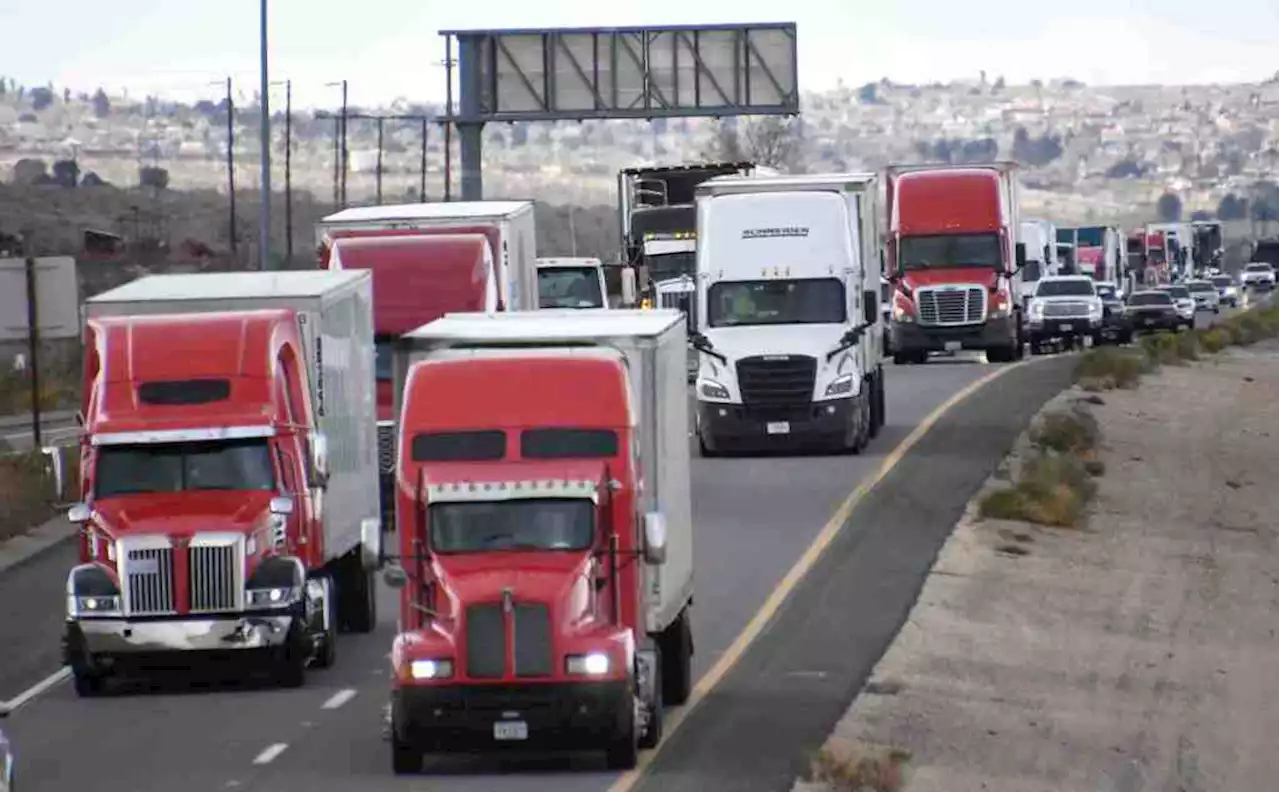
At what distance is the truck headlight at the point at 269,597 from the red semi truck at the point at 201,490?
1 centimetres

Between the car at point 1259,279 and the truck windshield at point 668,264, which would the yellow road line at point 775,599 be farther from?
→ the car at point 1259,279

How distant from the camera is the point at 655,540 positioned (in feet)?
62.2

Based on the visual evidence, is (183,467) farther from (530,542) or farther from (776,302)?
(776,302)

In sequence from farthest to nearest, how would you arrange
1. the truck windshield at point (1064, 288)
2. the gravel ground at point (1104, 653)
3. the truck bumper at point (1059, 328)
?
Answer: the truck windshield at point (1064, 288), the truck bumper at point (1059, 328), the gravel ground at point (1104, 653)

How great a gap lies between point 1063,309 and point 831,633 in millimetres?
51470

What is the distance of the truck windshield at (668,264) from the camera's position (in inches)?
2404

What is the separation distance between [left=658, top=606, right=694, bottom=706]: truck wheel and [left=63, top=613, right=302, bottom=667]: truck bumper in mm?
3382

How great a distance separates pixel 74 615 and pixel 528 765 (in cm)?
533

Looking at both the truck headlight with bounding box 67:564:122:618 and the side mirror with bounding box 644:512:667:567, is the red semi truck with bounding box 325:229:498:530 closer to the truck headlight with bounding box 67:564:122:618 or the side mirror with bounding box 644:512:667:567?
the truck headlight with bounding box 67:564:122:618

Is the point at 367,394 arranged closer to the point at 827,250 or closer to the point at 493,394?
the point at 493,394

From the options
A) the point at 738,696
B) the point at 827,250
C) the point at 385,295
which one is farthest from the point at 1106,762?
the point at 827,250

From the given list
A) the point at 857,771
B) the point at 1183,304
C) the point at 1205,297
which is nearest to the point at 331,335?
the point at 857,771

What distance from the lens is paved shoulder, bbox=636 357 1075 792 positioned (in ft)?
64.5

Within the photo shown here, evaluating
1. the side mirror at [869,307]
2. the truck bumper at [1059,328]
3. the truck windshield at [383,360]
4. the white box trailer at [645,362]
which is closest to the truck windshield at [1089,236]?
the truck bumper at [1059,328]
